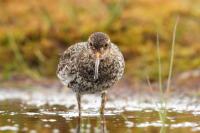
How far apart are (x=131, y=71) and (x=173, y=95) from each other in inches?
63.0

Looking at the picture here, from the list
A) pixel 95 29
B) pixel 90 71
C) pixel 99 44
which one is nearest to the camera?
pixel 99 44

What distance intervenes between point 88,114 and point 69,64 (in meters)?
0.65

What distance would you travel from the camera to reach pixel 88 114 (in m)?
9.42

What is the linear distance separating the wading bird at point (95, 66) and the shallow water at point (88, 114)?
0.36m

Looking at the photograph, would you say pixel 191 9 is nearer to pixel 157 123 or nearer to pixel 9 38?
pixel 9 38

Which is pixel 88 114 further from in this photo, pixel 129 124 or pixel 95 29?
pixel 95 29

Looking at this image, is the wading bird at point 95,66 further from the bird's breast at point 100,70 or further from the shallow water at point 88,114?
the shallow water at point 88,114

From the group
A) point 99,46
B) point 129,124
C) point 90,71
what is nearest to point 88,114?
point 90,71

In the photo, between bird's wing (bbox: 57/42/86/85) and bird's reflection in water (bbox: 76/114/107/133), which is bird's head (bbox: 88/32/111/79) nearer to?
bird's wing (bbox: 57/42/86/85)

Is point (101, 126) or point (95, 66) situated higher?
point (95, 66)

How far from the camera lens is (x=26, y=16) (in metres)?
14.1

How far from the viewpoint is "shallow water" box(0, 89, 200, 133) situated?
8102mm

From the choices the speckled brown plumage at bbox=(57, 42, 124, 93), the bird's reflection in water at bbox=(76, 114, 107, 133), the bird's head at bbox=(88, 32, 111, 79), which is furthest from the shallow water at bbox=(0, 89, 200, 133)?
the bird's head at bbox=(88, 32, 111, 79)

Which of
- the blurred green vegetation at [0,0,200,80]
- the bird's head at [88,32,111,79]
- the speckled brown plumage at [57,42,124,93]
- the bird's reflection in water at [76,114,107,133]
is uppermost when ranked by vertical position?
the blurred green vegetation at [0,0,200,80]
